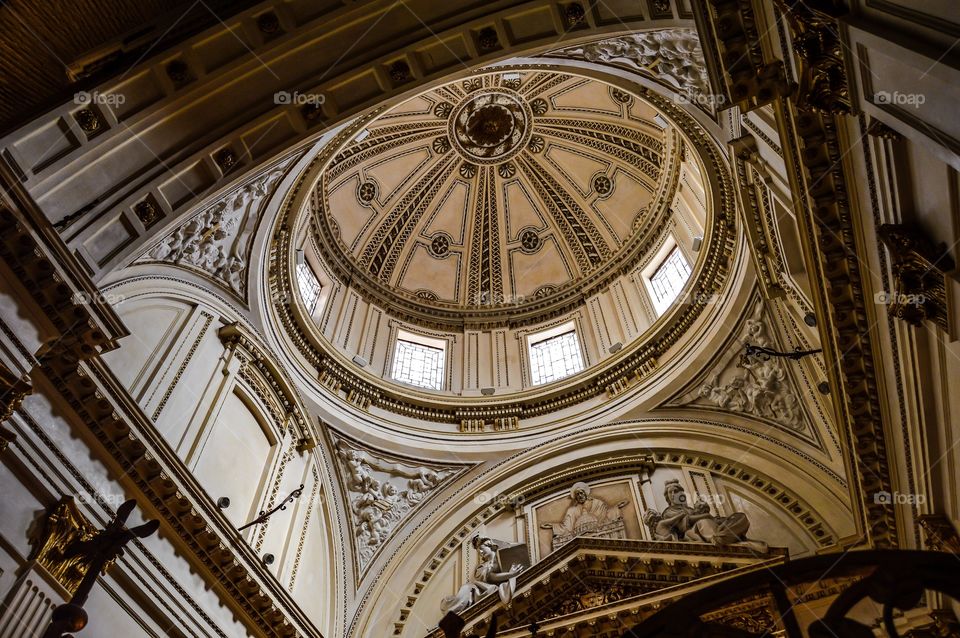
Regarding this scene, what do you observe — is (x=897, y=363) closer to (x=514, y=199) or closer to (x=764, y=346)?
(x=764, y=346)

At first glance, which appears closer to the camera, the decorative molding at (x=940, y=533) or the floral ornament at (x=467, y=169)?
the decorative molding at (x=940, y=533)

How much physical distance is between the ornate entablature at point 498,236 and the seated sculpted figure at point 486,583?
3.69m

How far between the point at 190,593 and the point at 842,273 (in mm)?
7808

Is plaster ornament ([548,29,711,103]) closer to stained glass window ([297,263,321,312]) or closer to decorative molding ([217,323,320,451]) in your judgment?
decorative molding ([217,323,320,451])

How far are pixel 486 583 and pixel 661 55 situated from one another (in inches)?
363

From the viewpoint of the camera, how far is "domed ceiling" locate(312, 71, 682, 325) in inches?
770

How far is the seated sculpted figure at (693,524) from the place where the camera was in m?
10.9

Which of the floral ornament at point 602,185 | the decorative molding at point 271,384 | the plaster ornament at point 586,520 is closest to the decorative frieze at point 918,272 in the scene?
the plaster ornament at point 586,520

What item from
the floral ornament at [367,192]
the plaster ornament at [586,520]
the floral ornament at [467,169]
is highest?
the floral ornament at [467,169]

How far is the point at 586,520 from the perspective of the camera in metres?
13.3

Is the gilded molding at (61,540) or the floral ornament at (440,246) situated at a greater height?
the floral ornament at (440,246)

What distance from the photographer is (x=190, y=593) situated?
7.99m

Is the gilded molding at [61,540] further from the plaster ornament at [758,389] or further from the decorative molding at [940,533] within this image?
the plaster ornament at [758,389]

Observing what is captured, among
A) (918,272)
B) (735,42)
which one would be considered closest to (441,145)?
(735,42)
